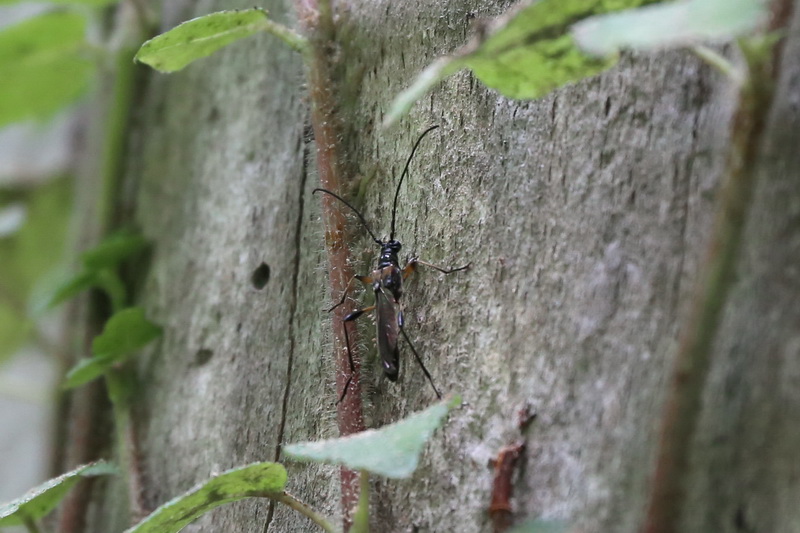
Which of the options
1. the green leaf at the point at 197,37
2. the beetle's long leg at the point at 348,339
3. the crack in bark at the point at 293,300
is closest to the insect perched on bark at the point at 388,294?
the beetle's long leg at the point at 348,339

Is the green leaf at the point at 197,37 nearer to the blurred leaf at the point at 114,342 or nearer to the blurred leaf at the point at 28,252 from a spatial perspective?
the blurred leaf at the point at 114,342

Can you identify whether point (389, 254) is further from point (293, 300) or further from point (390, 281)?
point (293, 300)

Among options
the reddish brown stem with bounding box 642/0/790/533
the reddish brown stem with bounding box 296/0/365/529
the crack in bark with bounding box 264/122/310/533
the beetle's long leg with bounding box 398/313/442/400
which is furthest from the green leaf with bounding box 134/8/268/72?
the reddish brown stem with bounding box 642/0/790/533

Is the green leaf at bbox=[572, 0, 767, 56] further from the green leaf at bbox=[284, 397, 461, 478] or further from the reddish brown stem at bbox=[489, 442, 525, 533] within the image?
the reddish brown stem at bbox=[489, 442, 525, 533]

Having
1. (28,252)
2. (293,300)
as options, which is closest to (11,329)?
(28,252)

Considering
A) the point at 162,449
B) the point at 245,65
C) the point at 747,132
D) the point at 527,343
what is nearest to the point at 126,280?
the point at 162,449

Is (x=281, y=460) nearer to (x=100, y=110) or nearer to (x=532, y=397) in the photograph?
(x=532, y=397)
